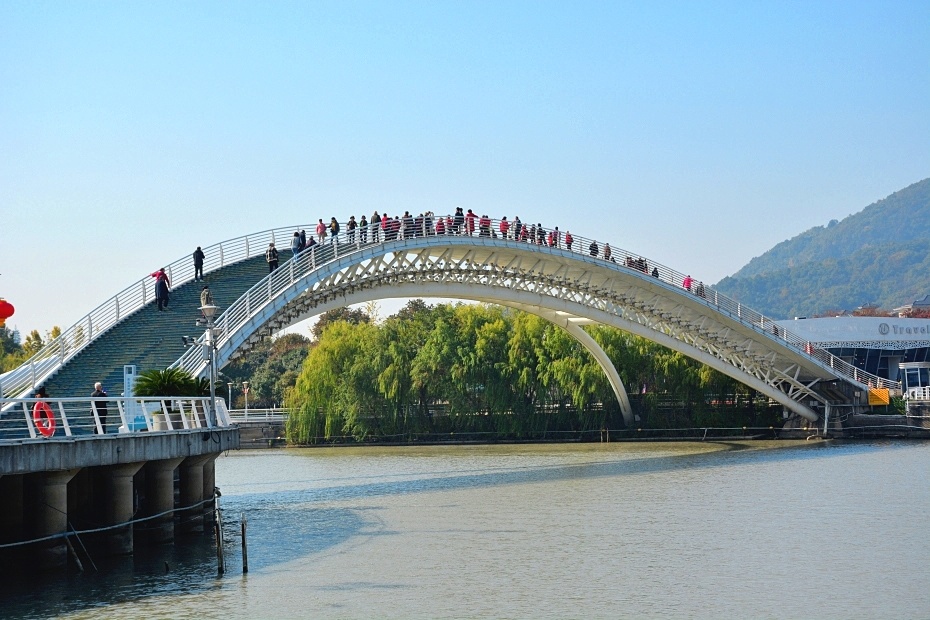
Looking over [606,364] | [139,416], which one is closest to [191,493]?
[139,416]

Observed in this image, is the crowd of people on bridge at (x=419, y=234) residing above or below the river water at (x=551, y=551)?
above

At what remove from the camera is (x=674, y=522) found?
84.7ft

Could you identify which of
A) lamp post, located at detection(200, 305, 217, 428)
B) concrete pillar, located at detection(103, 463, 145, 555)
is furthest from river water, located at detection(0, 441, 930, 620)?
lamp post, located at detection(200, 305, 217, 428)

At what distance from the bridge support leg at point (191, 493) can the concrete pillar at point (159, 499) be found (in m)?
1.51

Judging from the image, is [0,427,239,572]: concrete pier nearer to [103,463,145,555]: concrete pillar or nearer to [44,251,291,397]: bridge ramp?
[103,463,145,555]: concrete pillar

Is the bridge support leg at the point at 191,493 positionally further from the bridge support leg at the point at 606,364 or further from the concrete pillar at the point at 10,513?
the bridge support leg at the point at 606,364

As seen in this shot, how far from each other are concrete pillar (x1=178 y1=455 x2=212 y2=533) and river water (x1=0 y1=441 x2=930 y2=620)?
1080mm

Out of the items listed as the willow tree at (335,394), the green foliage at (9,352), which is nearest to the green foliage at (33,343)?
the green foliage at (9,352)

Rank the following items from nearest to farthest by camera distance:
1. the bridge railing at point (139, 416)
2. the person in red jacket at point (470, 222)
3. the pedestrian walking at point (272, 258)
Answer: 1. the bridge railing at point (139, 416)
2. the pedestrian walking at point (272, 258)
3. the person in red jacket at point (470, 222)

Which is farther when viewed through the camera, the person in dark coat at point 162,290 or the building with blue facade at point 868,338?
the building with blue facade at point 868,338

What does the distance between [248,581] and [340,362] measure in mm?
40603

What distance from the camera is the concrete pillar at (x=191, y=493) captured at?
25.2 metres

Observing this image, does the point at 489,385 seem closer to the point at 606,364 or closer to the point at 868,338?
the point at 606,364

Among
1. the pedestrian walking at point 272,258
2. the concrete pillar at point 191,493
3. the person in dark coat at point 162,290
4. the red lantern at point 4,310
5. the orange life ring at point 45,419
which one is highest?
the pedestrian walking at point 272,258
